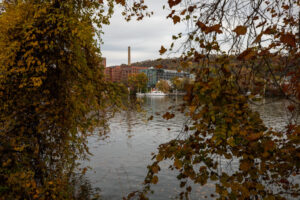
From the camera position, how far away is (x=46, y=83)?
7.76 m

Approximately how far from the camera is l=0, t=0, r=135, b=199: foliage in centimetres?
677

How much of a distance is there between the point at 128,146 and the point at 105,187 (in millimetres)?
7637

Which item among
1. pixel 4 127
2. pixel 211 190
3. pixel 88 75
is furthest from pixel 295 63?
pixel 211 190

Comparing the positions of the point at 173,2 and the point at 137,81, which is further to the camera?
the point at 137,81

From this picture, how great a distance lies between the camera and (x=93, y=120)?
8.41 metres

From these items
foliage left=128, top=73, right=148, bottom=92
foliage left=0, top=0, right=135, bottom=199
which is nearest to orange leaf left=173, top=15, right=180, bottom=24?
foliage left=0, top=0, right=135, bottom=199

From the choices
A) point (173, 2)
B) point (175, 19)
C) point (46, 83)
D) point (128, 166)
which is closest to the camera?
point (173, 2)

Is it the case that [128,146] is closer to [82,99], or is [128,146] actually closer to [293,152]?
[82,99]

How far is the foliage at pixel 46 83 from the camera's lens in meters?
6.77

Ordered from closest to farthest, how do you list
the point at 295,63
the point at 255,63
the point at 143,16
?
the point at 295,63
the point at 255,63
the point at 143,16

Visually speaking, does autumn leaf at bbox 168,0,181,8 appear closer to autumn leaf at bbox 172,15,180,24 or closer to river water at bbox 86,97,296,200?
autumn leaf at bbox 172,15,180,24

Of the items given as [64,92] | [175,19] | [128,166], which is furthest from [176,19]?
[128,166]

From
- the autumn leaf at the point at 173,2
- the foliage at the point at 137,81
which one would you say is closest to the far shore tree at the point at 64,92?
the autumn leaf at the point at 173,2

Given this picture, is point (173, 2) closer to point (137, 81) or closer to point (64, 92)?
point (64, 92)
